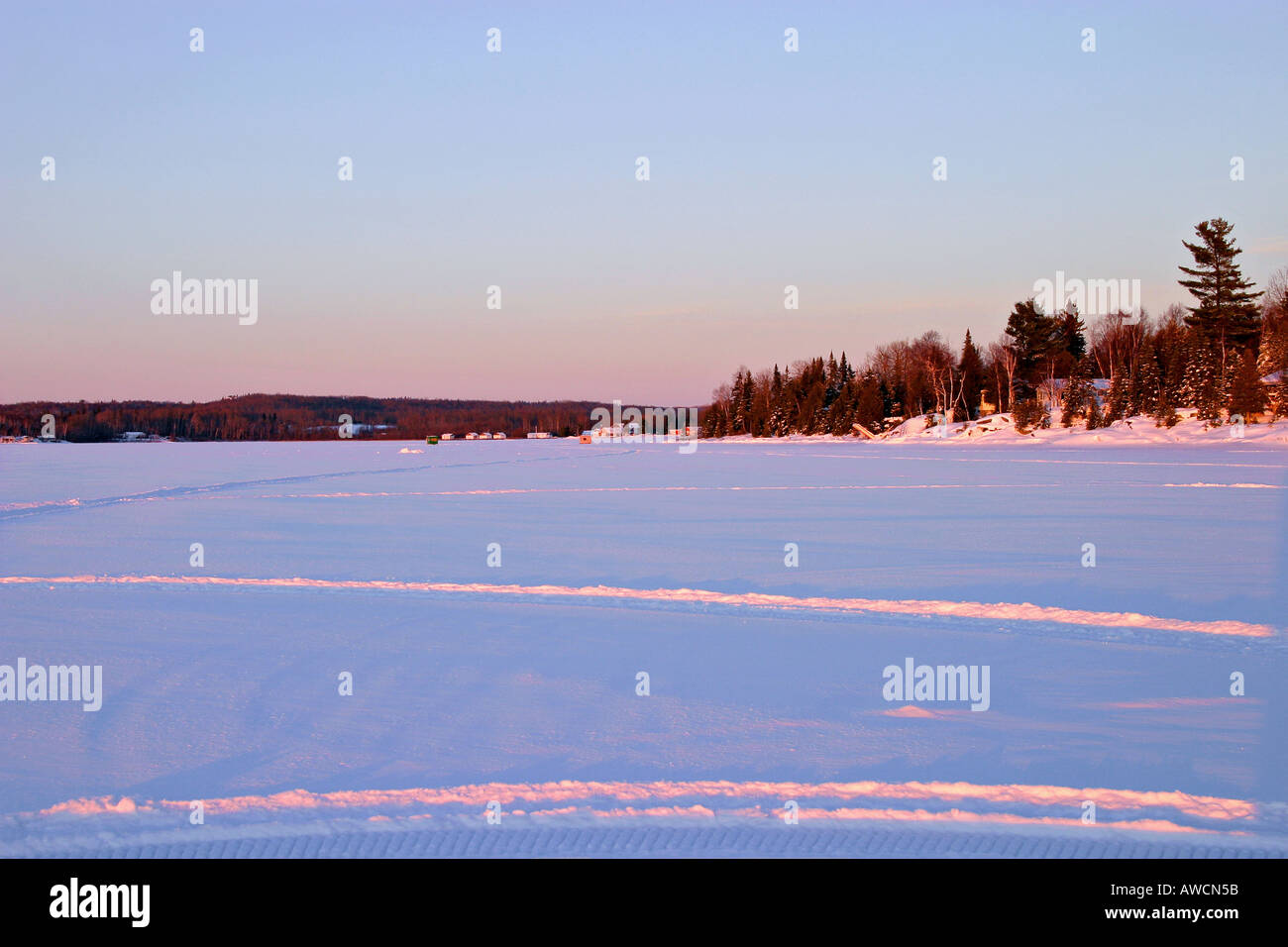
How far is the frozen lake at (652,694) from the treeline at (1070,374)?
41.2 m

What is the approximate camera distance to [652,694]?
5109 mm

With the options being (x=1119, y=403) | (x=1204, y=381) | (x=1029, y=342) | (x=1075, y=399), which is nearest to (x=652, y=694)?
(x=1204, y=381)

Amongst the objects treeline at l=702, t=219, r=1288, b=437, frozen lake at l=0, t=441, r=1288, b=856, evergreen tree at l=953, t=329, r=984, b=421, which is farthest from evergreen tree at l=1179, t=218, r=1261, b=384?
frozen lake at l=0, t=441, r=1288, b=856

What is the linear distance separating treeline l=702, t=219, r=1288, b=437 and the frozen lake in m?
41.2

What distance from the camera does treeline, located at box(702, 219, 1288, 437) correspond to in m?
47.2

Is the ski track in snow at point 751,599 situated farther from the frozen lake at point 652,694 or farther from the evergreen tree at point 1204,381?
the evergreen tree at point 1204,381

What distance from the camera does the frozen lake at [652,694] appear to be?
3.51m

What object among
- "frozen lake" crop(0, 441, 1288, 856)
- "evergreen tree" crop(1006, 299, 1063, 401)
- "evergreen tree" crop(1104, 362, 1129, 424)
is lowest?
"frozen lake" crop(0, 441, 1288, 856)

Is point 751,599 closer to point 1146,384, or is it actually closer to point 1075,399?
point 1146,384

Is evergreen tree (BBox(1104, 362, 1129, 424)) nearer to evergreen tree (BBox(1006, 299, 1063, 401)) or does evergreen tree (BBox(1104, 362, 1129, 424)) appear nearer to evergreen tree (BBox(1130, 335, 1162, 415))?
evergreen tree (BBox(1130, 335, 1162, 415))

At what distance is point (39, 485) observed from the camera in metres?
23.5

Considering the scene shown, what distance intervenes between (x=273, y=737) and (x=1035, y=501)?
48.2ft

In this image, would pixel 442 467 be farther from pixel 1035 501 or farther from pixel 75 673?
pixel 75 673
